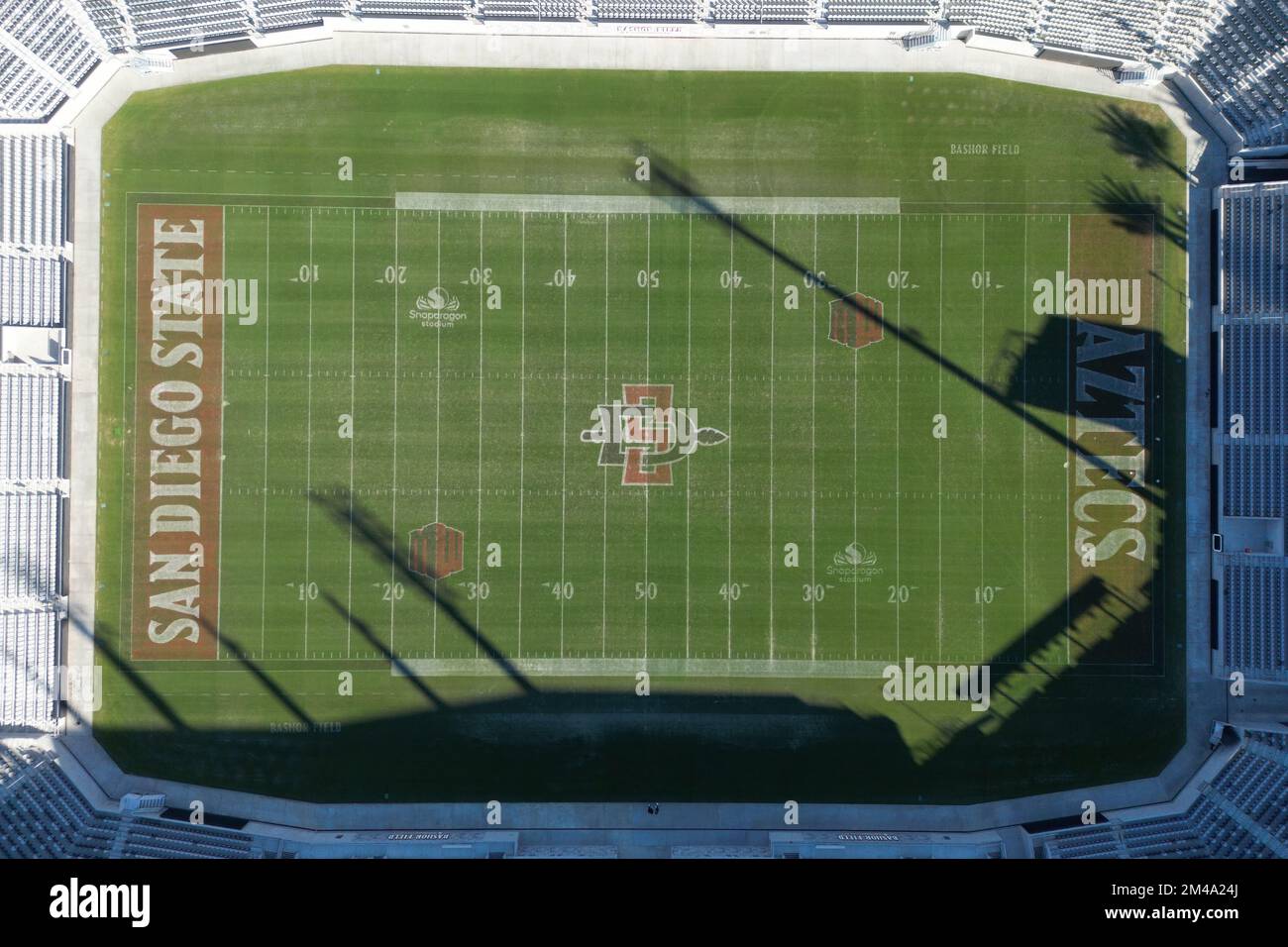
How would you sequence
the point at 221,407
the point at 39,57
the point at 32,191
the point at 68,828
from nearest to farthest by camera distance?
the point at 68,828 < the point at 39,57 < the point at 32,191 < the point at 221,407

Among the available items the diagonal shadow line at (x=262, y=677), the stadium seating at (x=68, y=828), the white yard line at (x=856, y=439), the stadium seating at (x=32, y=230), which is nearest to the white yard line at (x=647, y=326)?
the white yard line at (x=856, y=439)

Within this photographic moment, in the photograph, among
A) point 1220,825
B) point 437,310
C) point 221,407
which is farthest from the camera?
point 437,310

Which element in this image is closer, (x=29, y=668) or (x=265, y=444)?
(x=29, y=668)

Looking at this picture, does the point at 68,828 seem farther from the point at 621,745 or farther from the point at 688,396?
the point at 688,396

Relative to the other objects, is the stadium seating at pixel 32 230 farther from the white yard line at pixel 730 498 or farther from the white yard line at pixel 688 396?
the white yard line at pixel 730 498

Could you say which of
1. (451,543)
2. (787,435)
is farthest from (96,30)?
(787,435)

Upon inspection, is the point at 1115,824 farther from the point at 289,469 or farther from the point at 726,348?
the point at 289,469

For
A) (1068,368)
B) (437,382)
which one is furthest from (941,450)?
(437,382)

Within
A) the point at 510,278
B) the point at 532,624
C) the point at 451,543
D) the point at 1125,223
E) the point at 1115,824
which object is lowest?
the point at 1115,824
